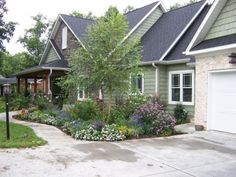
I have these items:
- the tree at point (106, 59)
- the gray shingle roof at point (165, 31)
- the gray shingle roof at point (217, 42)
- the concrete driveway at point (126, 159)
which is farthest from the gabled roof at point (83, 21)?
the concrete driveway at point (126, 159)

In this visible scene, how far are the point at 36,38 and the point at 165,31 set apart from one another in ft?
78.3

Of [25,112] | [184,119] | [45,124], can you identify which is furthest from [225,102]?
[25,112]

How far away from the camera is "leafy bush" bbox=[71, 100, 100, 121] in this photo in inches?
542

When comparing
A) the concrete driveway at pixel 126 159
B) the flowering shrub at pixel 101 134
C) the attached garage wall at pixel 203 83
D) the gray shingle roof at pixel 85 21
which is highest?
the gray shingle roof at pixel 85 21

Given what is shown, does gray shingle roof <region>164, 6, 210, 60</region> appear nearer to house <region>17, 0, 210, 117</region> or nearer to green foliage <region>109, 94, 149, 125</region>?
house <region>17, 0, 210, 117</region>

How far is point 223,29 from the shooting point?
12055 mm

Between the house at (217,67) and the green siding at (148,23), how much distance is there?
870cm

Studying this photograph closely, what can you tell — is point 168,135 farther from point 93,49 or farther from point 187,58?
point 187,58

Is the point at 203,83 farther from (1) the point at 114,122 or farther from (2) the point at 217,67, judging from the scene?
(1) the point at 114,122

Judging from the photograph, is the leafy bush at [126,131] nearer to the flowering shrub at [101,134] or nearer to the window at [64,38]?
the flowering shrub at [101,134]

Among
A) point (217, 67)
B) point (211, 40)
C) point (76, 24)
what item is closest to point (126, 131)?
point (217, 67)

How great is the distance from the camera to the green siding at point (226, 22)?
11656 mm

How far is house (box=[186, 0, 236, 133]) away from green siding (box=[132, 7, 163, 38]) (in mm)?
8699

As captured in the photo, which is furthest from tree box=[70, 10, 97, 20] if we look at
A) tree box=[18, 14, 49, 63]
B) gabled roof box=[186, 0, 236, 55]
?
gabled roof box=[186, 0, 236, 55]
